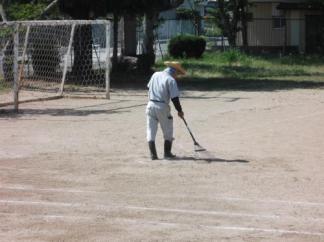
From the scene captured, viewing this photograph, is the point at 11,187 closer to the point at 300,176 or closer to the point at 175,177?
the point at 175,177

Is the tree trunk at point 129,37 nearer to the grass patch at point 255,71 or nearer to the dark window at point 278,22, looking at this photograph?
the grass patch at point 255,71

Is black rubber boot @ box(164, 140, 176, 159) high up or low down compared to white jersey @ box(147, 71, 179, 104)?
down

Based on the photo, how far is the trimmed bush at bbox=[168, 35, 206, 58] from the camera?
43906 mm

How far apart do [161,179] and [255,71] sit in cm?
2553

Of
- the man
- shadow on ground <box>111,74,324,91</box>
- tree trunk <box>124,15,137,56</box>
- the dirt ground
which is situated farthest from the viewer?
tree trunk <box>124,15,137,56</box>

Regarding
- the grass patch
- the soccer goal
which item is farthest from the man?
the grass patch

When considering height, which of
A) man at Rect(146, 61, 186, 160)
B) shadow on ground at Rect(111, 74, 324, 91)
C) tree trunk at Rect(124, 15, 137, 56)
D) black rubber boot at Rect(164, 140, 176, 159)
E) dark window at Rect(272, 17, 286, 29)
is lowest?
shadow on ground at Rect(111, 74, 324, 91)

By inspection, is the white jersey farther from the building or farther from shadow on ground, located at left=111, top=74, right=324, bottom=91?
the building

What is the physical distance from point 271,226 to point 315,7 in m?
44.2

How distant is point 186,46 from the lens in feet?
145

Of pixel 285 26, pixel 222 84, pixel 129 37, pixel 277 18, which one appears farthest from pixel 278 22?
pixel 222 84

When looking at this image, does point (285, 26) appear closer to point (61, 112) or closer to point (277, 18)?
point (277, 18)

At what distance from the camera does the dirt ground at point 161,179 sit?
25.0ft

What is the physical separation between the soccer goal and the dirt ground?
17.3 feet
